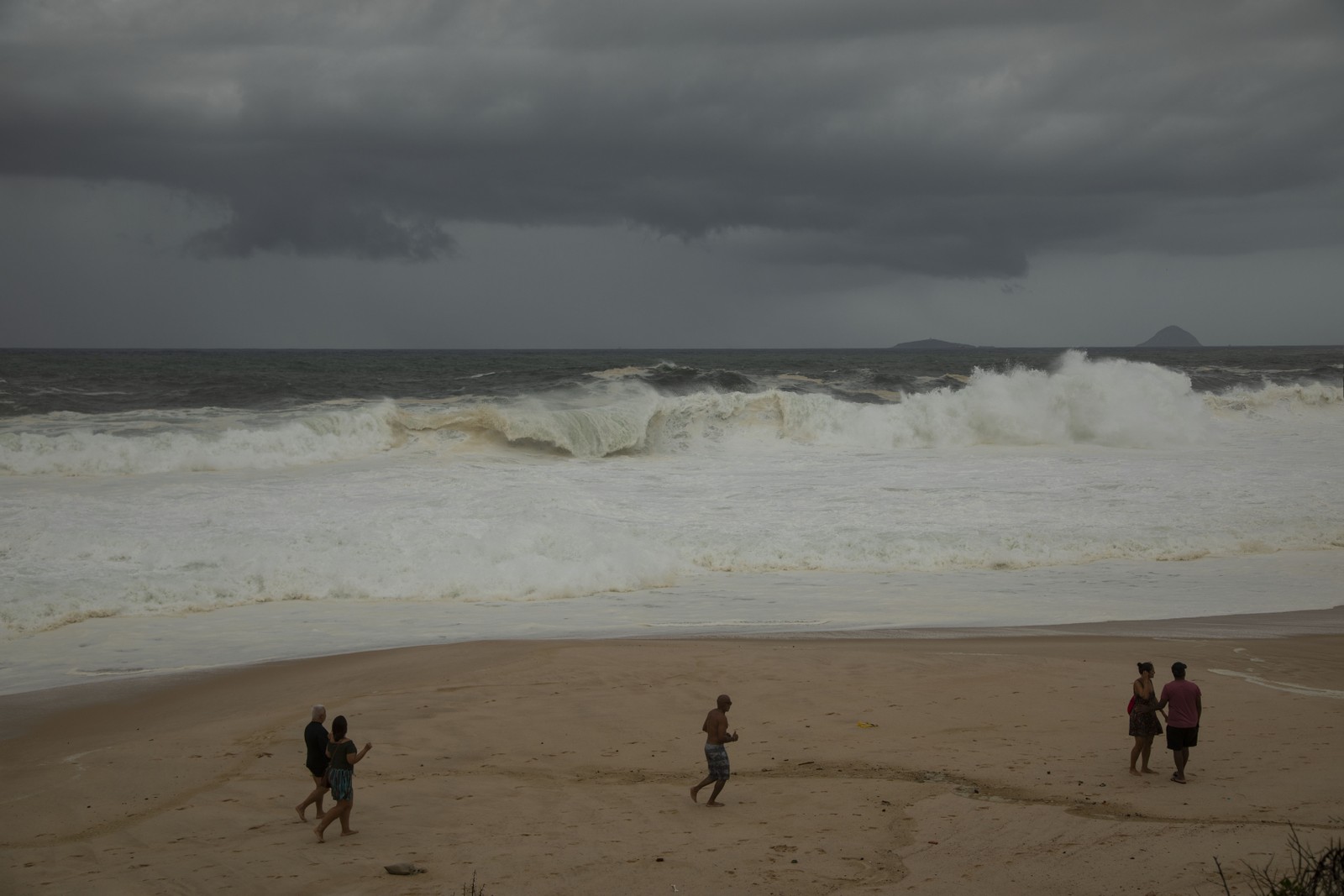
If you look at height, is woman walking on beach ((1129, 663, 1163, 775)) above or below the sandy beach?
above

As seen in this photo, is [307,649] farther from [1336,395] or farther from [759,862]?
[1336,395]

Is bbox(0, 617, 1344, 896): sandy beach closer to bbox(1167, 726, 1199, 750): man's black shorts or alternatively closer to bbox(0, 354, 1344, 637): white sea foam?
bbox(1167, 726, 1199, 750): man's black shorts

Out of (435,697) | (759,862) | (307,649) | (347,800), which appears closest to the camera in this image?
(759,862)

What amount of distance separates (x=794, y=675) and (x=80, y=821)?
237 inches

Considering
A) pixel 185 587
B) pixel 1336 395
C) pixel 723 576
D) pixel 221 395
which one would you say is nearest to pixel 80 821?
pixel 185 587

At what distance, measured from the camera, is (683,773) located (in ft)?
25.2

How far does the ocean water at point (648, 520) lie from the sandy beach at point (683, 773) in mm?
1927

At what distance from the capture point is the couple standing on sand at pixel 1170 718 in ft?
23.8

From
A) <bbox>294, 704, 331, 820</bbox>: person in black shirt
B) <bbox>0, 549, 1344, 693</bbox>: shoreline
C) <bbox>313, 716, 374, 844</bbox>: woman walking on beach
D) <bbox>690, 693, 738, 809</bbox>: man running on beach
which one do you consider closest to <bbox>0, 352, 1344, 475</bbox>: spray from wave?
<bbox>0, 549, 1344, 693</bbox>: shoreline

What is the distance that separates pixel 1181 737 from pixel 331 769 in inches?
227

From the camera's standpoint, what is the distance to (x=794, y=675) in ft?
33.0

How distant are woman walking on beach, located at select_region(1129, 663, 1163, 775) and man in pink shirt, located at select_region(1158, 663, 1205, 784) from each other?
0.09 m

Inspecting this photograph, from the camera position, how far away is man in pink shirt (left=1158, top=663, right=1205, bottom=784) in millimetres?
7230

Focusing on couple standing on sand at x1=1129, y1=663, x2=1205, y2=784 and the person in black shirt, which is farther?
couple standing on sand at x1=1129, y1=663, x2=1205, y2=784
